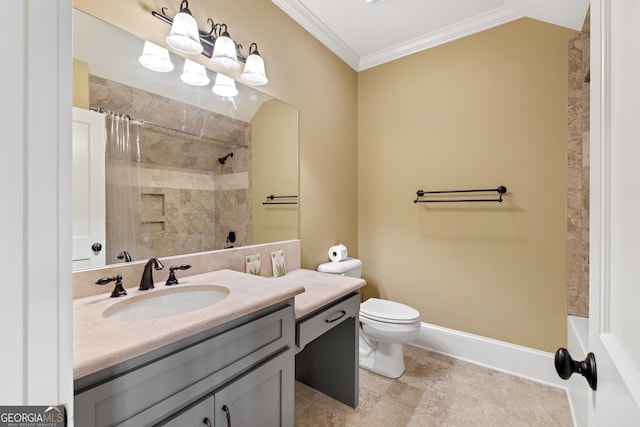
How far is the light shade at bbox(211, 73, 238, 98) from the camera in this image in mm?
1609

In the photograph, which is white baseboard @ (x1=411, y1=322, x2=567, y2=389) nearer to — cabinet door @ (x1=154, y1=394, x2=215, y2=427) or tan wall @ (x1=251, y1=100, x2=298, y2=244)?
tan wall @ (x1=251, y1=100, x2=298, y2=244)

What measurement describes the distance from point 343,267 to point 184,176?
136 centimetres

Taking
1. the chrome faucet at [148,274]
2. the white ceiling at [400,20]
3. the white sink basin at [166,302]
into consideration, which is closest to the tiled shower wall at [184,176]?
the chrome faucet at [148,274]

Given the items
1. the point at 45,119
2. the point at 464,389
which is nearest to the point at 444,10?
the point at 45,119

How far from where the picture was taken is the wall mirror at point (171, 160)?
46.6 inches

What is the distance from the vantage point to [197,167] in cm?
155

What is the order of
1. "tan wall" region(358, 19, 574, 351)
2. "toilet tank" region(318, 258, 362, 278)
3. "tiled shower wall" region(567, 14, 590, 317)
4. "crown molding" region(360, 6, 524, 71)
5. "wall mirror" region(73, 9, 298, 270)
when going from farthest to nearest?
"toilet tank" region(318, 258, 362, 278) → "crown molding" region(360, 6, 524, 71) → "tan wall" region(358, 19, 574, 351) → "tiled shower wall" region(567, 14, 590, 317) → "wall mirror" region(73, 9, 298, 270)

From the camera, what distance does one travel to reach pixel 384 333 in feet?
6.13

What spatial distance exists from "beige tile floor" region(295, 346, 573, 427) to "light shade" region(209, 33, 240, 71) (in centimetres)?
206

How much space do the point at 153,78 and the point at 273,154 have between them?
82cm

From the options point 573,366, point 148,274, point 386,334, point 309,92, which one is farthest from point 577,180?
point 148,274

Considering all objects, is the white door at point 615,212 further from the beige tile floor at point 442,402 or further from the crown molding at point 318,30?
the crown molding at point 318,30

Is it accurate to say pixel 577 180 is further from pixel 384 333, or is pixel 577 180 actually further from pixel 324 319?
pixel 324 319

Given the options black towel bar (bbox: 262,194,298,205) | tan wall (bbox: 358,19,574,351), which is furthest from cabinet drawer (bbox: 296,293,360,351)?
tan wall (bbox: 358,19,574,351)
